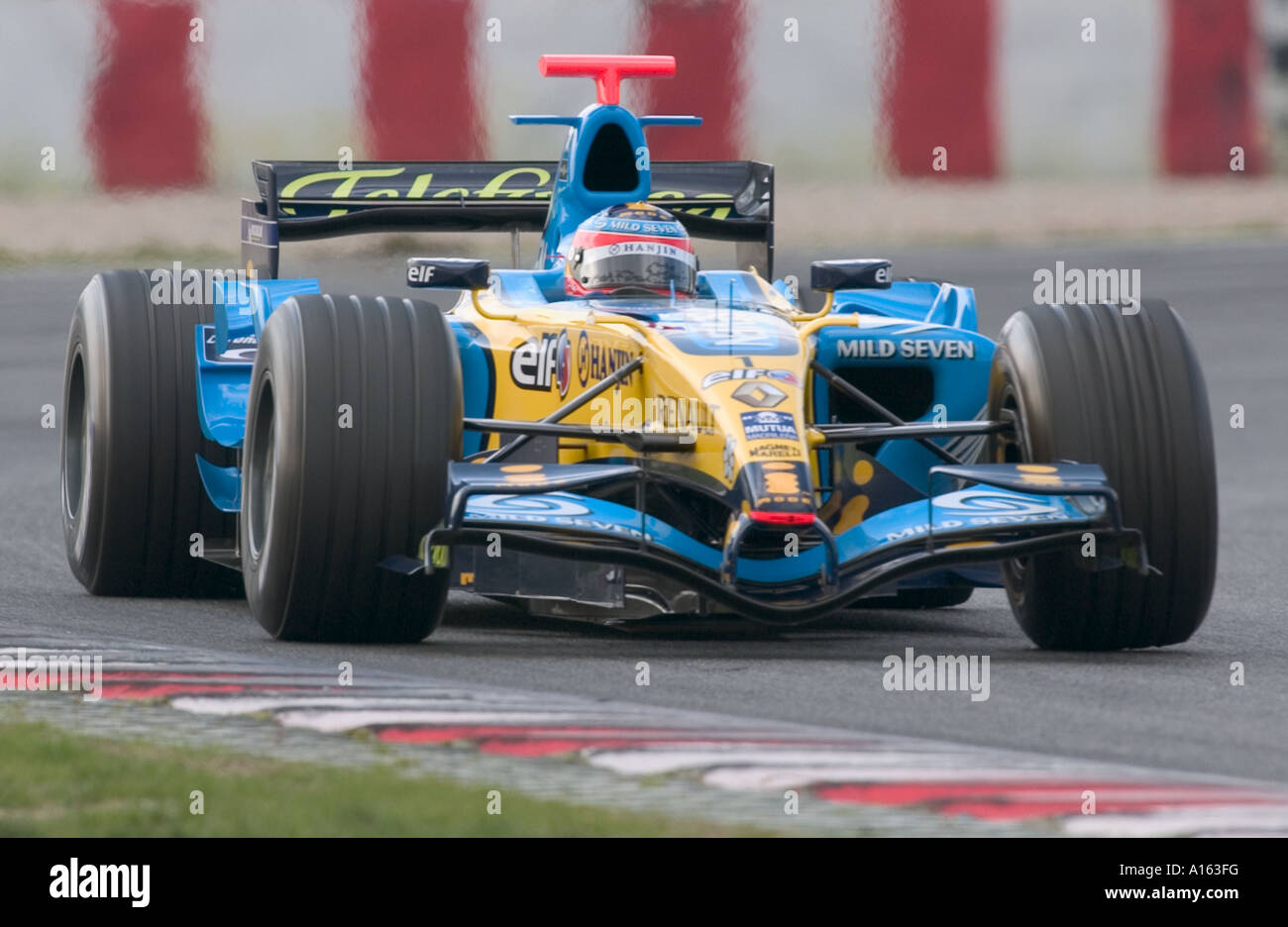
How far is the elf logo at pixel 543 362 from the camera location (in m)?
9.16

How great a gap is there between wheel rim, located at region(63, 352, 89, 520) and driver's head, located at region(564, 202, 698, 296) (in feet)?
8.26

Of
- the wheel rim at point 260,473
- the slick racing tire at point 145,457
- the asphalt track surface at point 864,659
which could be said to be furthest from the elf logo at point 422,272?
the slick racing tire at point 145,457

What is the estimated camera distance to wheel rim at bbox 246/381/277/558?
891 cm

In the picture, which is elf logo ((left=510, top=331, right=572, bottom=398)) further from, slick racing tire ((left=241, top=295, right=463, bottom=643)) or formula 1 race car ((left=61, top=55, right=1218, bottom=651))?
slick racing tire ((left=241, top=295, right=463, bottom=643))

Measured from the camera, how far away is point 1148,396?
340 inches

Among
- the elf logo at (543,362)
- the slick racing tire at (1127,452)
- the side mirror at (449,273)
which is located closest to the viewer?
the slick racing tire at (1127,452)

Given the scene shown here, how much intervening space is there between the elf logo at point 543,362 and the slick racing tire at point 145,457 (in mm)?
1856

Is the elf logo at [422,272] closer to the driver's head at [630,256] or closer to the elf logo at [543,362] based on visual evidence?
the elf logo at [543,362]

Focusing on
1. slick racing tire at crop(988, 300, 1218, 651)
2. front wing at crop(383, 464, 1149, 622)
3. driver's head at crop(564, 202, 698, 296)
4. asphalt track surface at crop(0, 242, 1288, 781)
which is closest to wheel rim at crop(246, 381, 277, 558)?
asphalt track surface at crop(0, 242, 1288, 781)

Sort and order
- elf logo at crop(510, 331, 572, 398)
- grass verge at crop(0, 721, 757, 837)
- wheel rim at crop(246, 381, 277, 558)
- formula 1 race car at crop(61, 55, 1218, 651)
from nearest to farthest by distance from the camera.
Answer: grass verge at crop(0, 721, 757, 837) < formula 1 race car at crop(61, 55, 1218, 651) < wheel rim at crop(246, 381, 277, 558) < elf logo at crop(510, 331, 572, 398)

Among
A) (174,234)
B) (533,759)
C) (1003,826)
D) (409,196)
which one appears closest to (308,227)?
(409,196)

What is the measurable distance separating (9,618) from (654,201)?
3.70 m
